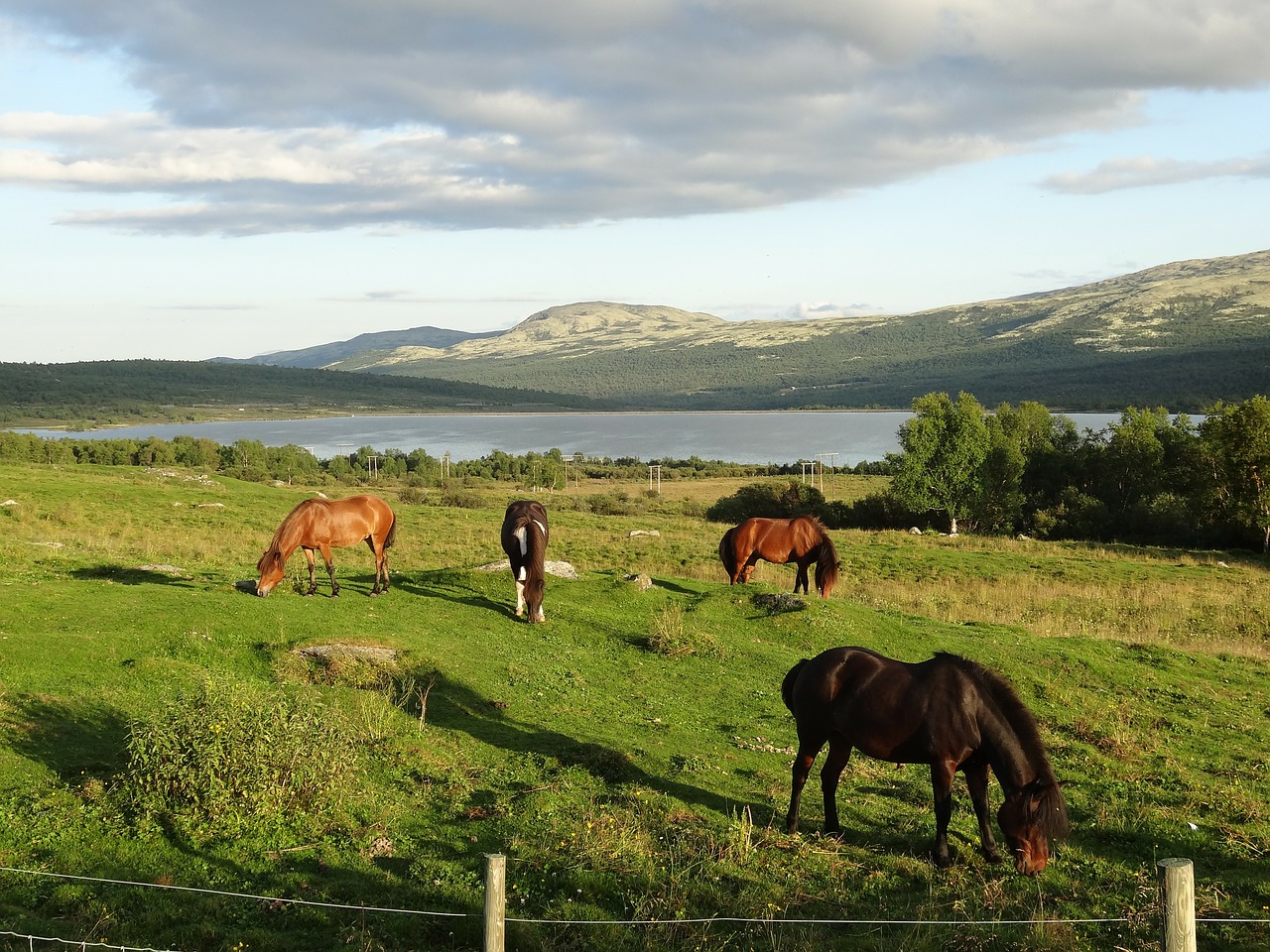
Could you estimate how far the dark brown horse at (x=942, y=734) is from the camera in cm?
834

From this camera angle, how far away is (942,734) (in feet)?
28.5

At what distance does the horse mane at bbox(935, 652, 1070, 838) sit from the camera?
326 inches

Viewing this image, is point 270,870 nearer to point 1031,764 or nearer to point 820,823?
point 820,823

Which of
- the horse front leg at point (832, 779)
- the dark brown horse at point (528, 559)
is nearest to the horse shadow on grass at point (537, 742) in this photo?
the horse front leg at point (832, 779)

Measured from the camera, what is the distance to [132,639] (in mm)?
13562

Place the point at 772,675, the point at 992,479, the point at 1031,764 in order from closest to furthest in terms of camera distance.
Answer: the point at 1031,764 → the point at 772,675 → the point at 992,479

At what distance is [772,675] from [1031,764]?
7235 millimetres

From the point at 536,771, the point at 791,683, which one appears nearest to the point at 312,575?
the point at 536,771

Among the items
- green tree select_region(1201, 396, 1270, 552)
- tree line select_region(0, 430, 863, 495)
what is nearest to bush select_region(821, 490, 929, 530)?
green tree select_region(1201, 396, 1270, 552)

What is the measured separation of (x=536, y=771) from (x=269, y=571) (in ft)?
28.6

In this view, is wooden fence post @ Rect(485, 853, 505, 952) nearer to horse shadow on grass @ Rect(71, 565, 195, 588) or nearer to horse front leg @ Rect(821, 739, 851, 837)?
horse front leg @ Rect(821, 739, 851, 837)

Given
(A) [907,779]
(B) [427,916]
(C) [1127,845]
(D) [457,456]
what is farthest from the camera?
(D) [457,456]

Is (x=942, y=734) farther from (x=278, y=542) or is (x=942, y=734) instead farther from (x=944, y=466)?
(x=944, y=466)

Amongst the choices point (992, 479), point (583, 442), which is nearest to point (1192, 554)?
point (992, 479)
